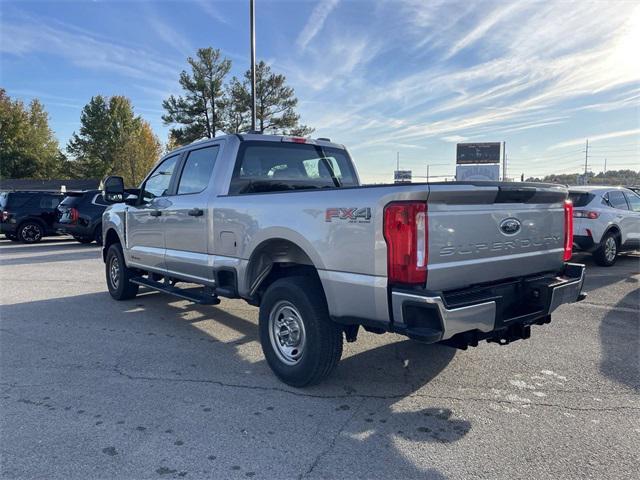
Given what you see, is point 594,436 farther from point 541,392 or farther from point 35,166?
point 35,166

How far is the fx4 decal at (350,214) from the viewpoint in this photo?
10.8 ft

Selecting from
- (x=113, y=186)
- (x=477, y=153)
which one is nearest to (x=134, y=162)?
(x=477, y=153)

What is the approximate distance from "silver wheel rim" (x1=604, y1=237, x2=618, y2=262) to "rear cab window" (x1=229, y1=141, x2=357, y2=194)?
22.2 feet

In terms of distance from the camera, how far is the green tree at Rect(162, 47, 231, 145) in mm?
33719

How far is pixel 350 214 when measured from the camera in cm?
339

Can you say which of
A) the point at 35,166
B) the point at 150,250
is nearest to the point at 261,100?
the point at 150,250

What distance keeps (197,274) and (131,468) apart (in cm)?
261

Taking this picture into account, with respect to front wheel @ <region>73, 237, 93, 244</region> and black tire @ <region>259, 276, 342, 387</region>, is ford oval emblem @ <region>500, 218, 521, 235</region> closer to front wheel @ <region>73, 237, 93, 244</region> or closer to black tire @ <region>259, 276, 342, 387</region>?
black tire @ <region>259, 276, 342, 387</region>

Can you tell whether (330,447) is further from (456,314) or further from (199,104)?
(199,104)

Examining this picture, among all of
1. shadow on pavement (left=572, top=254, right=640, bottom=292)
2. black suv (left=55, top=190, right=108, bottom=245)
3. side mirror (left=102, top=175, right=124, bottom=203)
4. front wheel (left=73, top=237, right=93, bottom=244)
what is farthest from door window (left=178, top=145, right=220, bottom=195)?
front wheel (left=73, top=237, right=93, bottom=244)

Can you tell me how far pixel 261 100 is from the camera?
32125 millimetres

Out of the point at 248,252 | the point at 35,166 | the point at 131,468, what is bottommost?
the point at 131,468

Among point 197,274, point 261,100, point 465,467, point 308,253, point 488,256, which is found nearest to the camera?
point 465,467

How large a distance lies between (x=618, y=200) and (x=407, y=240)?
30.5ft
